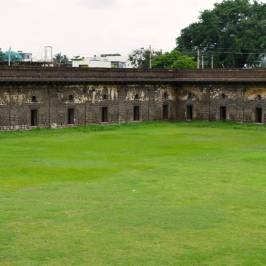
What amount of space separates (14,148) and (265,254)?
1557cm

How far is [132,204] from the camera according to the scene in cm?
1365

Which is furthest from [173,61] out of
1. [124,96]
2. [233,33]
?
[124,96]

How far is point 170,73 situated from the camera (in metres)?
39.8

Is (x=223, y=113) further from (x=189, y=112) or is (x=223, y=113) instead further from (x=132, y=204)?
(x=132, y=204)

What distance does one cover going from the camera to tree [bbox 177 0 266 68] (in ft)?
194

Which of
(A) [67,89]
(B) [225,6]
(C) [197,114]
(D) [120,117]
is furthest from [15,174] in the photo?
(B) [225,6]

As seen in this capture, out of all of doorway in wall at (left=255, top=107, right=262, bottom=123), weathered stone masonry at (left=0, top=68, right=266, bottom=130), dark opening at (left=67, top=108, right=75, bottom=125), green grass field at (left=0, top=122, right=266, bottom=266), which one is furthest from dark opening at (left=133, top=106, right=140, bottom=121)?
green grass field at (left=0, top=122, right=266, bottom=266)

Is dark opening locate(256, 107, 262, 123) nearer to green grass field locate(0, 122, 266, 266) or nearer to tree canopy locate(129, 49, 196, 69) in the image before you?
green grass field locate(0, 122, 266, 266)

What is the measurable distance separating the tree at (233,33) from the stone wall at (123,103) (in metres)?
20.9

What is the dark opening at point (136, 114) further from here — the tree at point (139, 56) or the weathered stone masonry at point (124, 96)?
the tree at point (139, 56)

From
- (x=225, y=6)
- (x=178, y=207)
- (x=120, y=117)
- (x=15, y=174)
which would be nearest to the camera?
(x=178, y=207)

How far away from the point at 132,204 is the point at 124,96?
24239 millimetres

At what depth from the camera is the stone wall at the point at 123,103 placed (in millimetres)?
32750

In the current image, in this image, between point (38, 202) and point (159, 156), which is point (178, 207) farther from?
point (159, 156)
